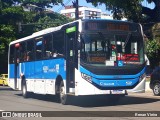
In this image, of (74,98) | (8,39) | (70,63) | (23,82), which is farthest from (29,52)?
(8,39)

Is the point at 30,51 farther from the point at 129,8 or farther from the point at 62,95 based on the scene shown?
the point at 129,8

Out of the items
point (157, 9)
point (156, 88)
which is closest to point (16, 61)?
point (156, 88)

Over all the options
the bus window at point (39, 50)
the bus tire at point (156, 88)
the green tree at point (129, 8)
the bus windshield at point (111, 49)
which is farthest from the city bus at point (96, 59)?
the green tree at point (129, 8)

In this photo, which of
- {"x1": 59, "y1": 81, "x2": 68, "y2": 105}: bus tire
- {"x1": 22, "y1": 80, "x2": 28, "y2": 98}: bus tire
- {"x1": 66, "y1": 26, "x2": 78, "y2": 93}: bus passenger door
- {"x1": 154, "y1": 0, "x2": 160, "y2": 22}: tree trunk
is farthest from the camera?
{"x1": 154, "y1": 0, "x2": 160, "y2": 22}: tree trunk

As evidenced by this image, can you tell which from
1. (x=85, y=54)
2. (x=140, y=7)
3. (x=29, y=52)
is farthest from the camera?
(x=140, y=7)

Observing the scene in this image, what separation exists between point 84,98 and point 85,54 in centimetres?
504

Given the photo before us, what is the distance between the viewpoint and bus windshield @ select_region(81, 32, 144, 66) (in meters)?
13.9

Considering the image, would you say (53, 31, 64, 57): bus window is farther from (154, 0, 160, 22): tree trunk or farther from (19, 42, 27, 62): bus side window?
(154, 0, 160, 22): tree trunk

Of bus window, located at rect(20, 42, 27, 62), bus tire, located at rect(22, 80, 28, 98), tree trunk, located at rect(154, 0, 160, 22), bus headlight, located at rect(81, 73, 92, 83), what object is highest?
tree trunk, located at rect(154, 0, 160, 22)

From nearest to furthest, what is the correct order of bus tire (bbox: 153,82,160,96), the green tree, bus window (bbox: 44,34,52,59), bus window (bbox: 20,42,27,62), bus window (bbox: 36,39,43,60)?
bus window (bbox: 44,34,52,59), bus window (bbox: 36,39,43,60), bus tire (bbox: 153,82,160,96), bus window (bbox: 20,42,27,62), the green tree

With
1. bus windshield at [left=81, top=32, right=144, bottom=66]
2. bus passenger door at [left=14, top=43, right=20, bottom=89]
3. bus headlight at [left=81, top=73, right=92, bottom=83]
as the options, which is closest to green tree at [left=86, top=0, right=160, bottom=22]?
bus passenger door at [left=14, top=43, right=20, bottom=89]

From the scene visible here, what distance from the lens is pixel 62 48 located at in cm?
1523

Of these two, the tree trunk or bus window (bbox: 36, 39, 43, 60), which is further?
the tree trunk

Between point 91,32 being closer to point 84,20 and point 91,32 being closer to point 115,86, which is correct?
point 84,20
